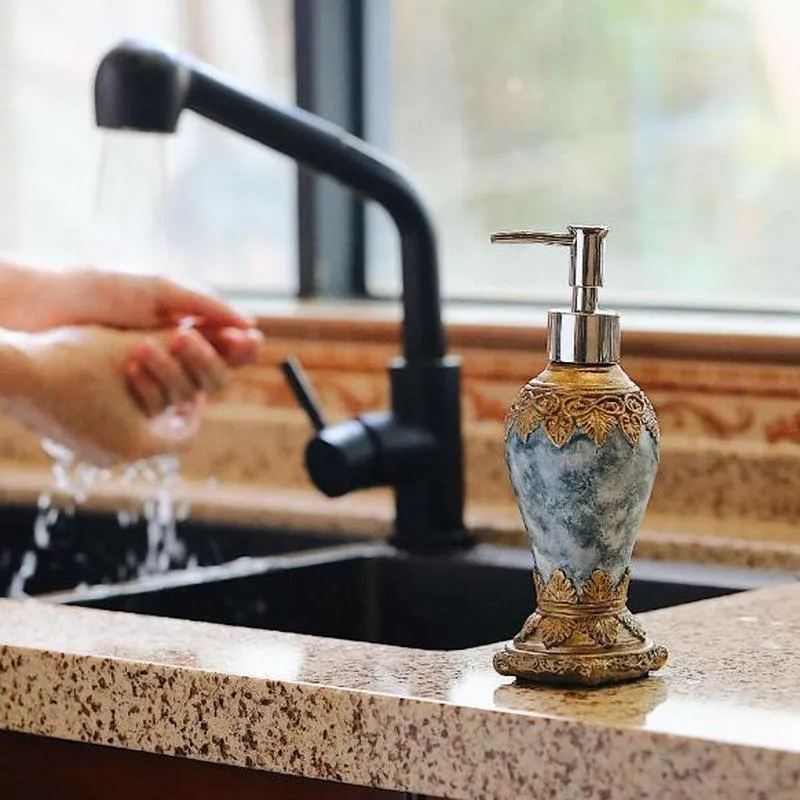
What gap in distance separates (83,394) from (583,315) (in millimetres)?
623

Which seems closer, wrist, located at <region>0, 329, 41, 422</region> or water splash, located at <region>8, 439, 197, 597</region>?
wrist, located at <region>0, 329, 41, 422</region>

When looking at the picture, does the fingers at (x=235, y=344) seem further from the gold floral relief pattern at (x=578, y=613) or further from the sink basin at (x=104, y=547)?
the gold floral relief pattern at (x=578, y=613)

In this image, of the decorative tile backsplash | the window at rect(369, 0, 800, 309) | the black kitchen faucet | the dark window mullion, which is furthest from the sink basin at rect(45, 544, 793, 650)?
the dark window mullion

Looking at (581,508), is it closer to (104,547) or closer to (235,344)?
(235,344)

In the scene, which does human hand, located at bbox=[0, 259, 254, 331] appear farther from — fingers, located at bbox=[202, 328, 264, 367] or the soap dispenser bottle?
the soap dispenser bottle

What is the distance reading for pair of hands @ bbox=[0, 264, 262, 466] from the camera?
137cm

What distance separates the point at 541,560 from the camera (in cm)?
86

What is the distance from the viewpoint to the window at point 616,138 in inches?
60.6

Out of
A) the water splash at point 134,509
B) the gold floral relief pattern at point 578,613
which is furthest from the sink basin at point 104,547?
the gold floral relief pattern at point 578,613

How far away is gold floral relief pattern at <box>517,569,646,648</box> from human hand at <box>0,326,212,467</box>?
61 cm

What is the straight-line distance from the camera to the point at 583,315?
84 cm

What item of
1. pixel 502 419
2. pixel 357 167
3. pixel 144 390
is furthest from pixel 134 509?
pixel 357 167

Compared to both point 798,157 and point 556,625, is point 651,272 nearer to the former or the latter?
point 798,157

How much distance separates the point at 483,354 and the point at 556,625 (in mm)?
697
